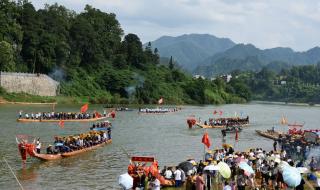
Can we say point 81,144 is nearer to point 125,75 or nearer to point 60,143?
point 60,143

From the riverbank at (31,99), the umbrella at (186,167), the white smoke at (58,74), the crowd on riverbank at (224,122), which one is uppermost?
the white smoke at (58,74)

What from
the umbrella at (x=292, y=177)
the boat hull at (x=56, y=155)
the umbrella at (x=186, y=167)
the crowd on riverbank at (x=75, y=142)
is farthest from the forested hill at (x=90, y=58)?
the umbrella at (x=292, y=177)

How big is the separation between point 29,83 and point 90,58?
1341 inches

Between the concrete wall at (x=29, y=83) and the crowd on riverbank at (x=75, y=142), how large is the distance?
178 ft

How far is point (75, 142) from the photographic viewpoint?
40281 mm

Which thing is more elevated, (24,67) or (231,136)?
(24,67)

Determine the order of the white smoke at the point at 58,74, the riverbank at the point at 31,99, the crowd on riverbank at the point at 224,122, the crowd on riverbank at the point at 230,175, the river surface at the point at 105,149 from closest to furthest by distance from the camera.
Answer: the crowd on riverbank at the point at 230,175 → the river surface at the point at 105,149 → the crowd on riverbank at the point at 224,122 → the riverbank at the point at 31,99 → the white smoke at the point at 58,74

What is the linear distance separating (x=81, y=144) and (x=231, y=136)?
2543 centimetres

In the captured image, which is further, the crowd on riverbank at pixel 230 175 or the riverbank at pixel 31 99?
the riverbank at pixel 31 99

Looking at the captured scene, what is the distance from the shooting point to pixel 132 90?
129 meters

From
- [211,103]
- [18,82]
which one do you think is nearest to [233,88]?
[211,103]

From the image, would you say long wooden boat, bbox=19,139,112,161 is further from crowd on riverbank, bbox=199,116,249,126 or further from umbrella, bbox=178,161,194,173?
crowd on riverbank, bbox=199,116,249,126

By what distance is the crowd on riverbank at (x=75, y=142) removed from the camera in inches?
1495

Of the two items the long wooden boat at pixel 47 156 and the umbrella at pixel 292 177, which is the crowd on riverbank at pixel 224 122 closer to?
the long wooden boat at pixel 47 156
